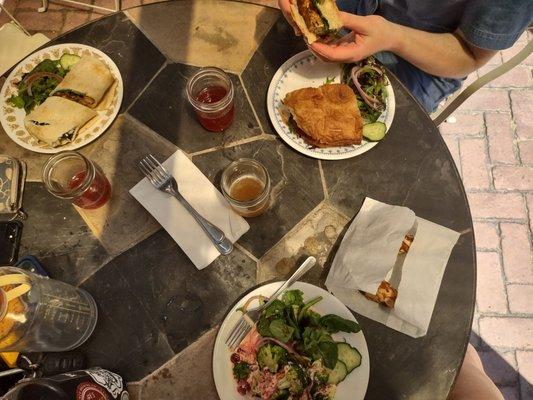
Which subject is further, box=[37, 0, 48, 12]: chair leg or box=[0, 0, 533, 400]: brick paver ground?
box=[37, 0, 48, 12]: chair leg

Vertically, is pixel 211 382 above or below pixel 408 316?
below

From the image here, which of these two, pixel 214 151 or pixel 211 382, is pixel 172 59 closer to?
pixel 214 151

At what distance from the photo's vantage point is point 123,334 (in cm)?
164

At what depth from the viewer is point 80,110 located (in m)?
1.83

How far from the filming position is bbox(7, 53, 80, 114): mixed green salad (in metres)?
1.90

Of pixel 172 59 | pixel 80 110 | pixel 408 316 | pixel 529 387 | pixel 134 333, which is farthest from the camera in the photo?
pixel 529 387

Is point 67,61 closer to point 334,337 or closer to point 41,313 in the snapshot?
point 41,313

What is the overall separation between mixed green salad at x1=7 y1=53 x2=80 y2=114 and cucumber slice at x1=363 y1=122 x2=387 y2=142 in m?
1.38

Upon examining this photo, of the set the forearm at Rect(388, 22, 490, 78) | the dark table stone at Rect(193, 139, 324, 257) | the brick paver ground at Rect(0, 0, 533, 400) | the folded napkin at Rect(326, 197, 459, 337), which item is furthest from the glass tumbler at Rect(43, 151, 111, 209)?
the brick paver ground at Rect(0, 0, 533, 400)

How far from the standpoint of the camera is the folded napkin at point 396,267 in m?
1.54

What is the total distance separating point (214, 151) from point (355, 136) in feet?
2.02

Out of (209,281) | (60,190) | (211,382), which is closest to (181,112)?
(60,190)

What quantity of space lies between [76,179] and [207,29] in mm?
945

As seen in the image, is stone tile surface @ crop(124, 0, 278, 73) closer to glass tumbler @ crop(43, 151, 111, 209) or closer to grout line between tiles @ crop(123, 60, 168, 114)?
grout line between tiles @ crop(123, 60, 168, 114)
